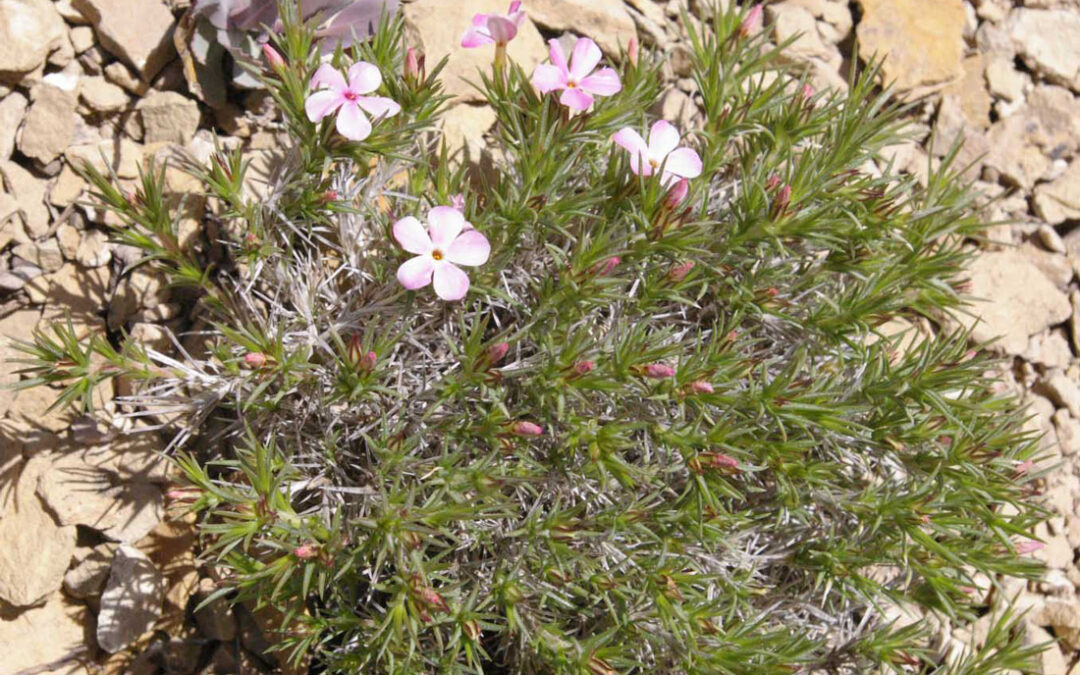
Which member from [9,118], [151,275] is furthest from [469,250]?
[9,118]

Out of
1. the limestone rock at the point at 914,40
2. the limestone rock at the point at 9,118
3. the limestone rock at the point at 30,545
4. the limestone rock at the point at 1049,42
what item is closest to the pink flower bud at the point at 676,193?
the limestone rock at the point at 914,40

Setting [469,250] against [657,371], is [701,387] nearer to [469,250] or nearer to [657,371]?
[657,371]

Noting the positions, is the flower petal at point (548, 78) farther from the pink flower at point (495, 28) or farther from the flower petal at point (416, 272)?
the flower petal at point (416, 272)

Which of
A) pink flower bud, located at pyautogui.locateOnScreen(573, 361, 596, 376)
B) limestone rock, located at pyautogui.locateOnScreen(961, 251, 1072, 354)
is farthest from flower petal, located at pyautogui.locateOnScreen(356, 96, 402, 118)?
limestone rock, located at pyautogui.locateOnScreen(961, 251, 1072, 354)

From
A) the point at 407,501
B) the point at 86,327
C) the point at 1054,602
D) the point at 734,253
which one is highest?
the point at 734,253

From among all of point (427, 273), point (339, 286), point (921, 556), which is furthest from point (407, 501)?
point (921, 556)

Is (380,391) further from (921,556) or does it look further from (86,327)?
(921,556)
